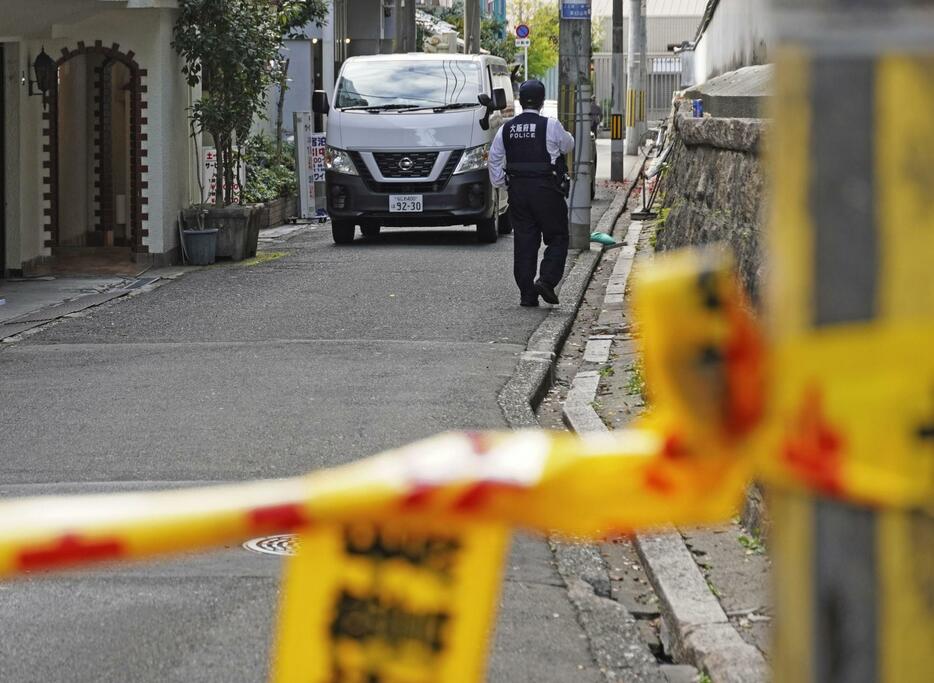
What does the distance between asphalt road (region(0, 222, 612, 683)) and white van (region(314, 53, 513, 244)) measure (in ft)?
4.92

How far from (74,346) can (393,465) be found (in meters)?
10.6

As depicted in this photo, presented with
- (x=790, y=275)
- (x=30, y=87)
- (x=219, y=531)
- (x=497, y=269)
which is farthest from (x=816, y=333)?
(x=30, y=87)

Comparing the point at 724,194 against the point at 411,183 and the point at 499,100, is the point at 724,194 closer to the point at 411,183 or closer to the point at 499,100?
the point at 411,183

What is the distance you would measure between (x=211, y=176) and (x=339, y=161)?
1.78 meters

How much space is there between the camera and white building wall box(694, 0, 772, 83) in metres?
12.4

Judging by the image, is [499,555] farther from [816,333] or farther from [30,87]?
[30,87]

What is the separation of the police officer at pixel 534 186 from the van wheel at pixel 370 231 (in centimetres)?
692

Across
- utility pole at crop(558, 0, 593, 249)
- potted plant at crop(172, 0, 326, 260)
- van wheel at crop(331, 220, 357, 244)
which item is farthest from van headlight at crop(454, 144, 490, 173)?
potted plant at crop(172, 0, 326, 260)

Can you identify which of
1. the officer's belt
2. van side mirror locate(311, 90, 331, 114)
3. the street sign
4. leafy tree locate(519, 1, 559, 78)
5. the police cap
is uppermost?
leafy tree locate(519, 1, 559, 78)

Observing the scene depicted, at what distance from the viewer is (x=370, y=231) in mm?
20719

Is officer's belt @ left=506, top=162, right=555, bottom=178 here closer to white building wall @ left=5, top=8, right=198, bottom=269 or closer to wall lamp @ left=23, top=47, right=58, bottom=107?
white building wall @ left=5, top=8, right=198, bottom=269

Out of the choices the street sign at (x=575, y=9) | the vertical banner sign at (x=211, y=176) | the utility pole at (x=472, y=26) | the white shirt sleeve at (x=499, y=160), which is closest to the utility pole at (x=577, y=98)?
the street sign at (x=575, y=9)

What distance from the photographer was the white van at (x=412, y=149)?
19.2 m

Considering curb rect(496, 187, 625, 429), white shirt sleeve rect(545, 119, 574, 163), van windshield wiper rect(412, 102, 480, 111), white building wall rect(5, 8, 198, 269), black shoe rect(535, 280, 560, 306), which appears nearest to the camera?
curb rect(496, 187, 625, 429)
